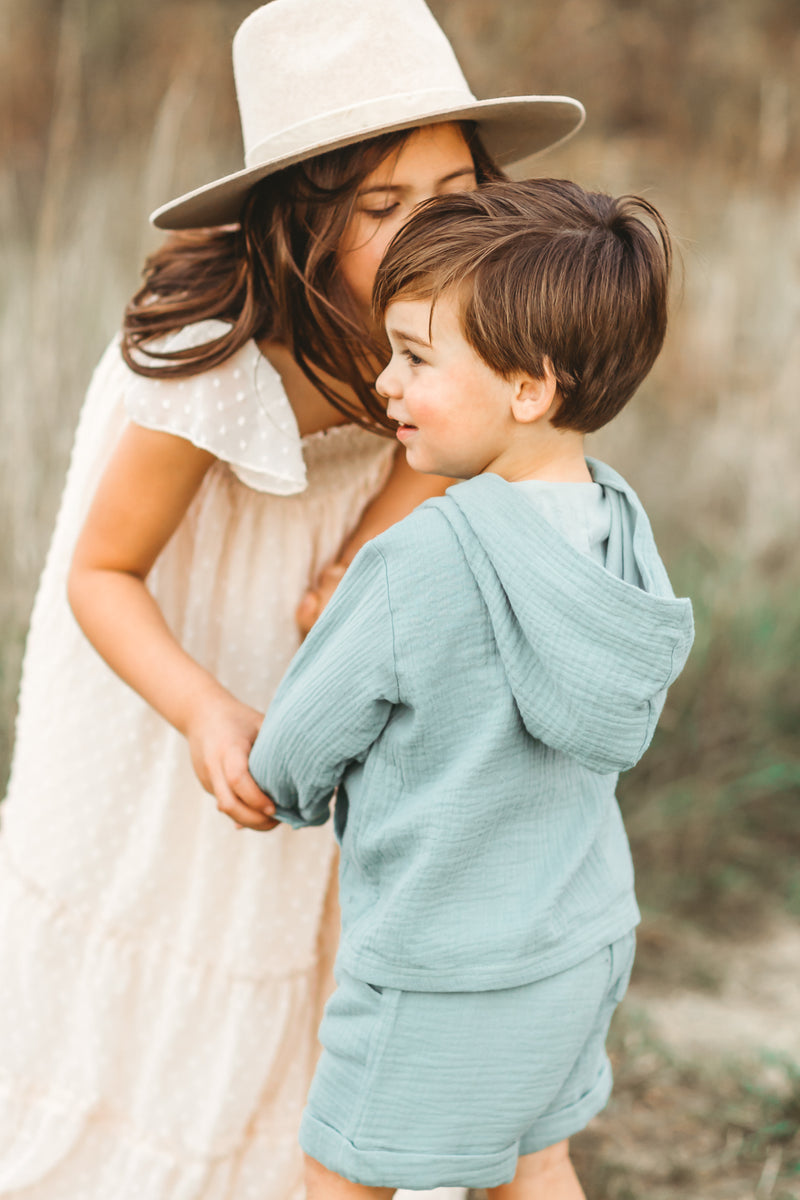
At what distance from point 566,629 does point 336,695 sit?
0.23 m

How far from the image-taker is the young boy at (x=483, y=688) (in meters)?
1.05

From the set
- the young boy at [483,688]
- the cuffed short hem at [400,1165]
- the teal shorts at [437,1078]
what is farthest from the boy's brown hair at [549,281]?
the cuffed short hem at [400,1165]

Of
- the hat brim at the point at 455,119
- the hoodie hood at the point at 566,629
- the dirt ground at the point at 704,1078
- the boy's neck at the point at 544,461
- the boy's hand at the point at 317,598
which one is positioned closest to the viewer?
the hoodie hood at the point at 566,629

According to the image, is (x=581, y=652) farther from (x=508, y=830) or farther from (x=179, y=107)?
(x=179, y=107)

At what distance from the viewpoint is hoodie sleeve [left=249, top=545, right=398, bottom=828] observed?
1.07 m

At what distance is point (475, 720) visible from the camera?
1.08 m

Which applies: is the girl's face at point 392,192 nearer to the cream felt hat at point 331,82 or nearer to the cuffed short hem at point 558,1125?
the cream felt hat at point 331,82

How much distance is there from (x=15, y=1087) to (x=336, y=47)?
1.46 m

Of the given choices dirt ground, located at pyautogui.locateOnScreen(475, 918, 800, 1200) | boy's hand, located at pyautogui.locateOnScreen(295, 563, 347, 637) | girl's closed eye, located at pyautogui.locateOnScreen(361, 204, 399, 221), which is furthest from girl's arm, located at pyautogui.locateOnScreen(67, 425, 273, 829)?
dirt ground, located at pyautogui.locateOnScreen(475, 918, 800, 1200)

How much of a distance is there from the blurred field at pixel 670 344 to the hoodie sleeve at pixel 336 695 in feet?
1.73

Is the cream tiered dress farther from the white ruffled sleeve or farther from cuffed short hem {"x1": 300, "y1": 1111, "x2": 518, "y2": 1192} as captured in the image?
cuffed short hem {"x1": 300, "y1": 1111, "x2": 518, "y2": 1192}

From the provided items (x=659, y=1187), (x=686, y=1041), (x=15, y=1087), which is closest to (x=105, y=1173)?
(x=15, y=1087)

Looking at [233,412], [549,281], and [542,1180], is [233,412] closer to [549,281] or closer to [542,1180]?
[549,281]

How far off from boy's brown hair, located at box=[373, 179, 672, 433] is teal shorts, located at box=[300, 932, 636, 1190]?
1.90 ft
